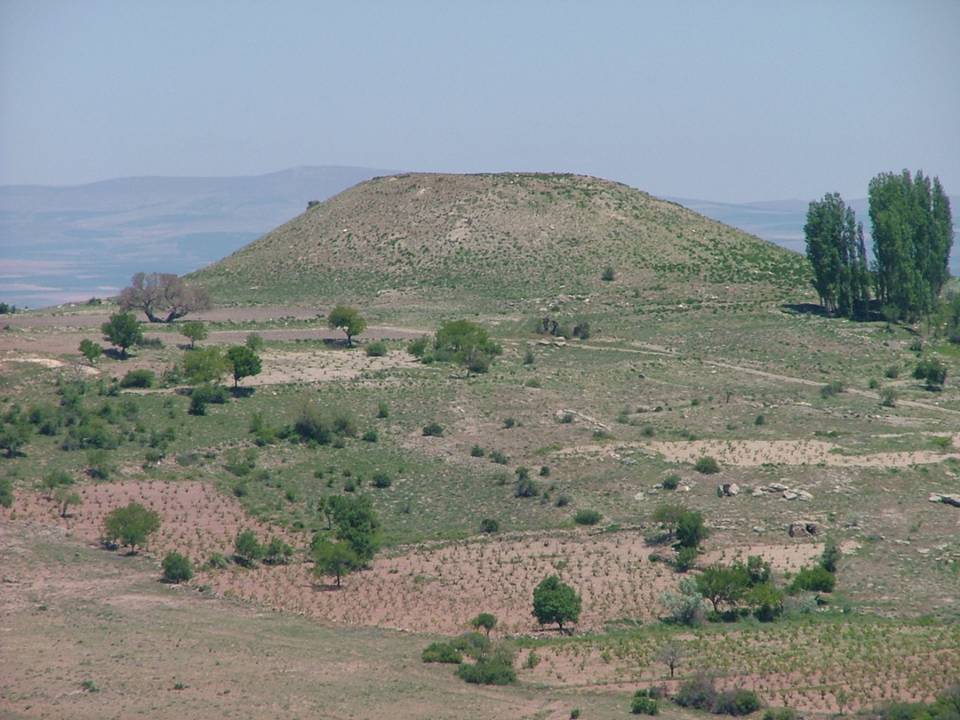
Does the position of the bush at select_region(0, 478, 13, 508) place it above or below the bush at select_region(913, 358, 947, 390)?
below

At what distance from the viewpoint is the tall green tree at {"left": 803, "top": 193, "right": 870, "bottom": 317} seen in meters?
99.2

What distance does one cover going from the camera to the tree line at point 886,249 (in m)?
97.5

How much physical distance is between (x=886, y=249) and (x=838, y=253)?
12.0 ft

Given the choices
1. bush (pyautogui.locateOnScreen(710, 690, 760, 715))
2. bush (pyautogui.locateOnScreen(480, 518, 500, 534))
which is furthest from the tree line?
bush (pyautogui.locateOnScreen(710, 690, 760, 715))

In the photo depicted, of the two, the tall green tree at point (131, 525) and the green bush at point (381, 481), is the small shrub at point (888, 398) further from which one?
the tall green tree at point (131, 525)

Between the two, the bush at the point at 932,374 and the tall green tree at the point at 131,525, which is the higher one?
the bush at the point at 932,374

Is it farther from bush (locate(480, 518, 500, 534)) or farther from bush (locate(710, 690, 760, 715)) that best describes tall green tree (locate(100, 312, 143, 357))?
bush (locate(710, 690, 760, 715))

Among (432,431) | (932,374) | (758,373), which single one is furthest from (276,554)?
(932,374)

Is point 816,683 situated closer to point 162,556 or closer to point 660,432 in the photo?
point 162,556

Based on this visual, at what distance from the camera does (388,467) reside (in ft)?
211

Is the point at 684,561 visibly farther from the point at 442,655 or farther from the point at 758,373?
the point at 758,373

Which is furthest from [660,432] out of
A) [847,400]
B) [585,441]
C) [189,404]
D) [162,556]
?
[162,556]

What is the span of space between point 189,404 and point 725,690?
1617 inches

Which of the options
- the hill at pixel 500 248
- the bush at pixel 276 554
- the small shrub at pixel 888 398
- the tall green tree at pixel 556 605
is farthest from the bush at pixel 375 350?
the tall green tree at pixel 556 605
